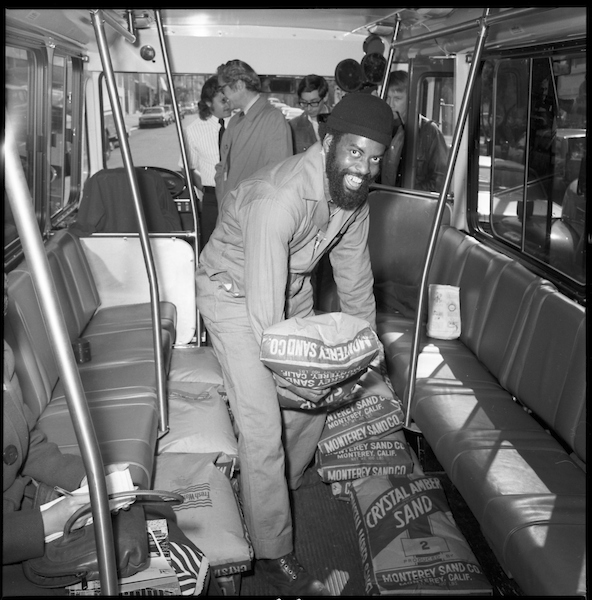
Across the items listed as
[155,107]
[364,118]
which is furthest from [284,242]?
[155,107]

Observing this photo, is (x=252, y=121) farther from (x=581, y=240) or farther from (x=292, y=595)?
(x=292, y=595)

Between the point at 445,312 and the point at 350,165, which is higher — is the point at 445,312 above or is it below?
below

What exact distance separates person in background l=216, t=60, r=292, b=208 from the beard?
188 cm

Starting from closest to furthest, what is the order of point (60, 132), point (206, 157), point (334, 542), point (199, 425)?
point (334, 542), point (199, 425), point (60, 132), point (206, 157)

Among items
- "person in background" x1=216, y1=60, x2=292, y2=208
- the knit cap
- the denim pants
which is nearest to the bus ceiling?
"person in background" x1=216, y1=60, x2=292, y2=208

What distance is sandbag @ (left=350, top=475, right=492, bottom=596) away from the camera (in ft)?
8.21

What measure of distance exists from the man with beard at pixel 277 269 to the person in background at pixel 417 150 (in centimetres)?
218

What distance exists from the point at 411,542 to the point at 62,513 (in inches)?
54.1

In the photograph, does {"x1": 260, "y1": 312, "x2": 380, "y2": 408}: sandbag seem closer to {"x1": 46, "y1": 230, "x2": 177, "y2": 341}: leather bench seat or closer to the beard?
the beard

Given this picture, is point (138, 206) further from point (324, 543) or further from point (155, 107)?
point (155, 107)

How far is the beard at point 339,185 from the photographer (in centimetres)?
256

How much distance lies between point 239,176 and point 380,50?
1.54m

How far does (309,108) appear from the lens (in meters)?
5.32

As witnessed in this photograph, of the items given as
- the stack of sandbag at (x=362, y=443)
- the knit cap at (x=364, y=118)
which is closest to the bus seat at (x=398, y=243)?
the stack of sandbag at (x=362, y=443)
